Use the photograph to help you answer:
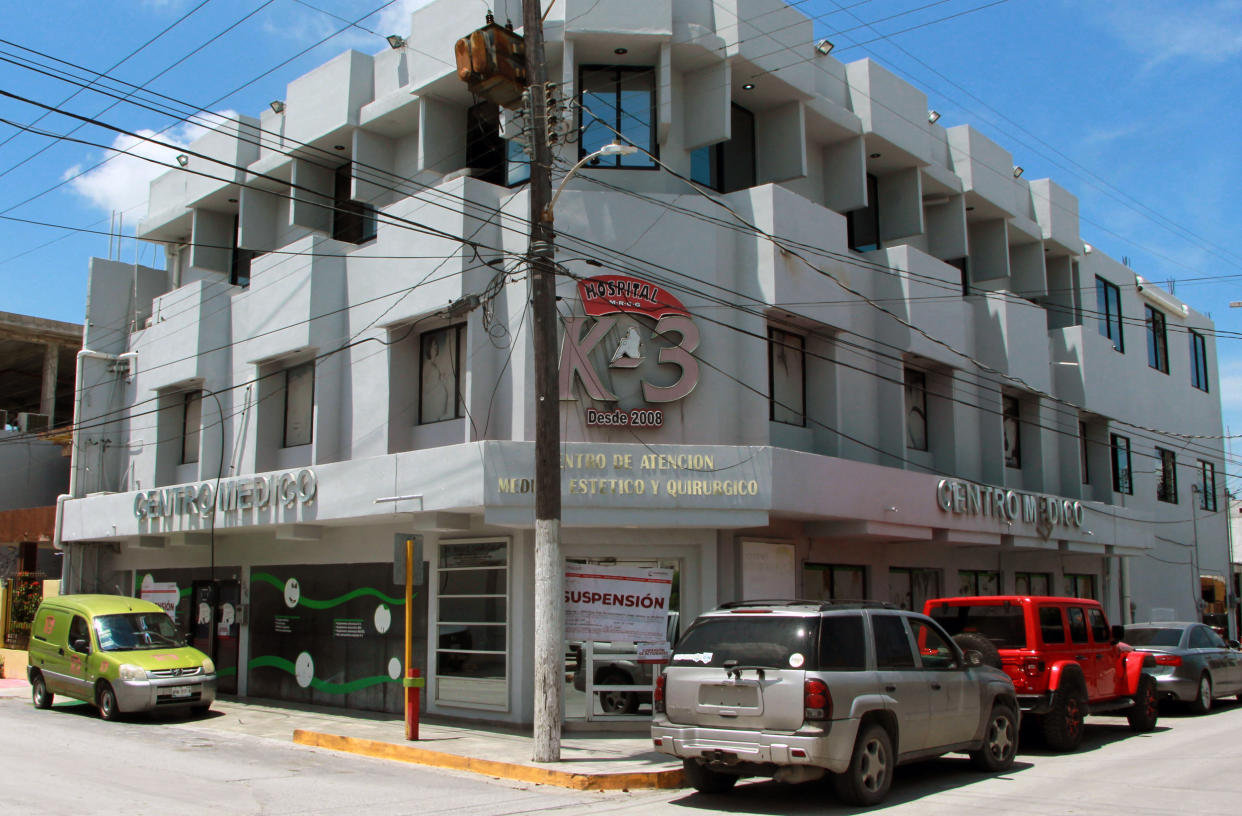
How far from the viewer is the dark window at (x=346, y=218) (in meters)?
21.5

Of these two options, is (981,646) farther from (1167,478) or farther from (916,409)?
(1167,478)

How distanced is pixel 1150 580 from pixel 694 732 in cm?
2468

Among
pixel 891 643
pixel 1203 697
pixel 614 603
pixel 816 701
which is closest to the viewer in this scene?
pixel 816 701

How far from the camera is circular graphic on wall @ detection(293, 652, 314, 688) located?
19.6 meters

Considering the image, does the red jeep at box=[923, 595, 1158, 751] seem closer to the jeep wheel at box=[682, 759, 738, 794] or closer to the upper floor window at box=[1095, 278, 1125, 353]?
the jeep wheel at box=[682, 759, 738, 794]

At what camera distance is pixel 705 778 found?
10.6 meters

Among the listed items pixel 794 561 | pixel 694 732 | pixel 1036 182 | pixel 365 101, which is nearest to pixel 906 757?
pixel 694 732

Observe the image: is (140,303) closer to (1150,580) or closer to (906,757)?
(906,757)

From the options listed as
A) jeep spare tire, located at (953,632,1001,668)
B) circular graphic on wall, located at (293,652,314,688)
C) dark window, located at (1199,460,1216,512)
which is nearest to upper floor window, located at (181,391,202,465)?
circular graphic on wall, located at (293,652,314,688)

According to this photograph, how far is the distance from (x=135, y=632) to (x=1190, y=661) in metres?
17.9

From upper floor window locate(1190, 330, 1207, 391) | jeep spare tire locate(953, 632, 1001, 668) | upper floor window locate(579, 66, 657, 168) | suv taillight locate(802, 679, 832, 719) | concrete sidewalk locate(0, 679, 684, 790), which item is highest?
upper floor window locate(579, 66, 657, 168)

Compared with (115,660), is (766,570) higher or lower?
higher

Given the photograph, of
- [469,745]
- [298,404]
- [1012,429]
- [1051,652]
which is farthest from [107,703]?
[1012,429]

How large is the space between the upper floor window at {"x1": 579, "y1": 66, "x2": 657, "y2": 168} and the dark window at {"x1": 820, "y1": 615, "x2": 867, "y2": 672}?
10167mm
